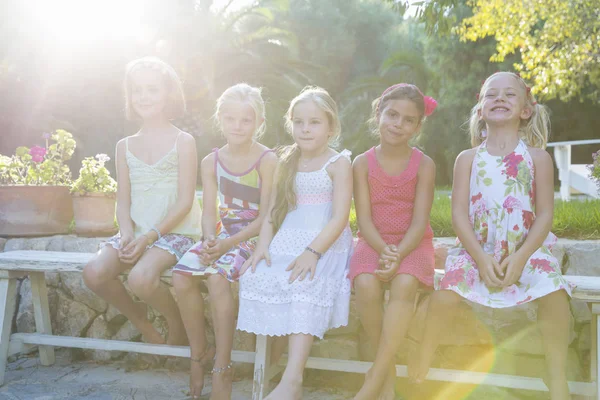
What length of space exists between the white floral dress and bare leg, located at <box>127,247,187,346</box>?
1297 mm

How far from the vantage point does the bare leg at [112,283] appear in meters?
2.77

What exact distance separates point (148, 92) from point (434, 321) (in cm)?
184

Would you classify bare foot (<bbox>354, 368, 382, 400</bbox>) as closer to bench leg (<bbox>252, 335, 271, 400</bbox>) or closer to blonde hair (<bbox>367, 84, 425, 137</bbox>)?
bench leg (<bbox>252, 335, 271, 400</bbox>)

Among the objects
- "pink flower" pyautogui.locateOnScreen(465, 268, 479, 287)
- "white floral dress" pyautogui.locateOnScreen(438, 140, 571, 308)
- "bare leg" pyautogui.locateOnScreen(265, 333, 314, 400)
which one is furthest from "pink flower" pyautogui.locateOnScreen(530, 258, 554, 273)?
A: "bare leg" pyautogui.locateOnScreen(265, 333, 314, 400)

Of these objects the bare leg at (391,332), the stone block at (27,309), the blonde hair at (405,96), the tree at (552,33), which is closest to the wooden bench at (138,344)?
the bare leg at (391,332)

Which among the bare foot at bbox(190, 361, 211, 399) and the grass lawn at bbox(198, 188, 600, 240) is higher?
the grass lawn at bbox(198, 188, 600, 240)

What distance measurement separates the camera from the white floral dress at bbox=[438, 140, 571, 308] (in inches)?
93.1

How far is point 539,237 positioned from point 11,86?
48.9 ft

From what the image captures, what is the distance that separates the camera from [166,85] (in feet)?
10.2

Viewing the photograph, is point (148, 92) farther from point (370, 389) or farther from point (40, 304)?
point (370, 389)

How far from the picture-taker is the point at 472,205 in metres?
2.64

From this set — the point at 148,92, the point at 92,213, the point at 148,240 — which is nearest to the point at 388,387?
the point at 148,240

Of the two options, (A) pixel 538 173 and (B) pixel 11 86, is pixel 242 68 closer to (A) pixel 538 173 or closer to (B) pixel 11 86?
(B) pixel 11 86

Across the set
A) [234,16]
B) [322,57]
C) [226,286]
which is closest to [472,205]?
[226,286]
